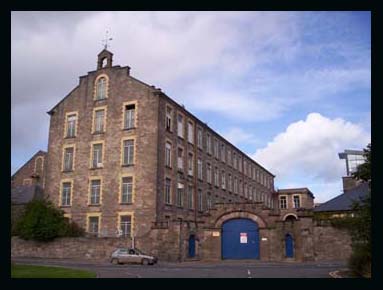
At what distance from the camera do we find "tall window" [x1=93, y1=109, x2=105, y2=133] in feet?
126

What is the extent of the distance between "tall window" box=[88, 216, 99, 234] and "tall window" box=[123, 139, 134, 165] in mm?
5062

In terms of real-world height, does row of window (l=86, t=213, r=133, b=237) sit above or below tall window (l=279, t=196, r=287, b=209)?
below

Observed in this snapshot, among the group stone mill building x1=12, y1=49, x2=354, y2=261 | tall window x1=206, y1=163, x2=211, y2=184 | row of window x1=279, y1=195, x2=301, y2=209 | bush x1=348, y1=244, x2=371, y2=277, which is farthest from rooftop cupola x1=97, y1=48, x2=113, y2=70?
row of window x1=279, y1=195, x2=301, y2=209

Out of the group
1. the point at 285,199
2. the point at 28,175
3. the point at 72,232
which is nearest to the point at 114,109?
the point at 72,232

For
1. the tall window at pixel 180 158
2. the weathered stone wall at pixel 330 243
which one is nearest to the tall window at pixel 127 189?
the tall window at pixel 180 158

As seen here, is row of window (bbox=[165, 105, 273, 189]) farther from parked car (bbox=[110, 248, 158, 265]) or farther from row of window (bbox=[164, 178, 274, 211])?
parked car (bbox=[110, 248, 158, 265])

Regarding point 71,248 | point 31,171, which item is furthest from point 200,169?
point 31,171

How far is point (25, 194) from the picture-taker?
1578 inches

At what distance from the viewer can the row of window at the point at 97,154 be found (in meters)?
36.2

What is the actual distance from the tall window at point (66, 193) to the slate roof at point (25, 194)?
8.73 feet

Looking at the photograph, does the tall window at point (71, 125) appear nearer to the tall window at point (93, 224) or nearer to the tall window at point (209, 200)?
the tall window at point (93, 224)

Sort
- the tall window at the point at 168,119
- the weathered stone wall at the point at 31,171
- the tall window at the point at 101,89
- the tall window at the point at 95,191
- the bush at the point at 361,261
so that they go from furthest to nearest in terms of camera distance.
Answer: the weathered stone wall at the point at 31,171 → the tall window at the point at 101,89 → the tall window at the point at 168,119 → the tall window at the point at 95,191 → the bush at the point at 361,261

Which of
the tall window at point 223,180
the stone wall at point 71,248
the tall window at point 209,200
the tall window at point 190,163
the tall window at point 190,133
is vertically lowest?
the stone wall at point 71,248

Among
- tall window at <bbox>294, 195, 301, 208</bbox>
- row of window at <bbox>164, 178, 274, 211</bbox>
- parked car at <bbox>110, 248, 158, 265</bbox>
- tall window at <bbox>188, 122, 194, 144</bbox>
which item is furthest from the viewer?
tall window at <bbox>294, 195, 301, 208</bbox>
